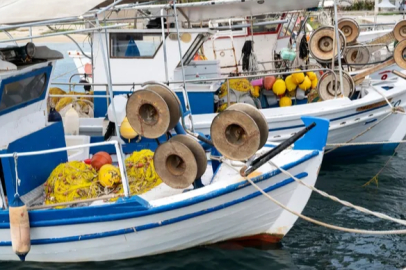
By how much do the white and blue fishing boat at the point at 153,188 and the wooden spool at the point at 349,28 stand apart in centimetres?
715

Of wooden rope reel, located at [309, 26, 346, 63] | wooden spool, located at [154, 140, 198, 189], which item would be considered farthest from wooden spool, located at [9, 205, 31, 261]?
wooden rope reel, located at [309, 26, 346, 63]

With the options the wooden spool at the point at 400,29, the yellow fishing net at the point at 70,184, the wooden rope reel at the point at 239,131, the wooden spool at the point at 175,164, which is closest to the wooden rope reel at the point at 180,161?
the wooden spool at the point at 175,164

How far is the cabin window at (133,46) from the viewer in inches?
424

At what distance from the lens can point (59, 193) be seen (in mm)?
6848

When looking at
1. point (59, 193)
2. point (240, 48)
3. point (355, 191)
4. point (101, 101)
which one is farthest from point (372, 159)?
point (59, 193)

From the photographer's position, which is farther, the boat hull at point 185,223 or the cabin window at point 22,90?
the cabin window at point 22,90

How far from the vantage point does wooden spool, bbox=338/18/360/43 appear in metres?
13.6

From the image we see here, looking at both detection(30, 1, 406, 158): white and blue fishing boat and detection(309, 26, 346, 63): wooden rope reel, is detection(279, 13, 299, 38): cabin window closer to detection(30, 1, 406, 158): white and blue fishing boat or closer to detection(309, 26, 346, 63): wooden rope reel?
detection(309, 26, 346, 63): wooden rope reel

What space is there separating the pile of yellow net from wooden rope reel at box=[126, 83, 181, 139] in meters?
0.93

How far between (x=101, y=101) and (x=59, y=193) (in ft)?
13.8

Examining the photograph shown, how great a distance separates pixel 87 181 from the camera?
23.1ft

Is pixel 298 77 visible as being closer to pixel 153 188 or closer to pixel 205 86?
pixel 205 86

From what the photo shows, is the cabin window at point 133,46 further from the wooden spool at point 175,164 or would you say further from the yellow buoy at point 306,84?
the wooden spool at point 175,164

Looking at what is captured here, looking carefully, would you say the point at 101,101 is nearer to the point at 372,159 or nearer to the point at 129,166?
the point at 129,166
